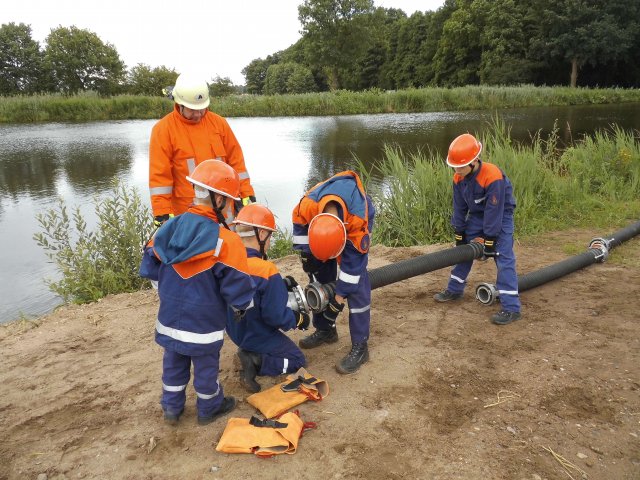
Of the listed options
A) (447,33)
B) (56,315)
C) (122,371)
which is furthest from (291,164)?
(447,33)

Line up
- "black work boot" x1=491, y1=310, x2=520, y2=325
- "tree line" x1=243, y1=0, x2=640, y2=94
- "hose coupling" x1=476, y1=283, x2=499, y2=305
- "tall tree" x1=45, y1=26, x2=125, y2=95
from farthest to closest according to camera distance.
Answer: "tall tree" x1=45, y1=26, x2=125, y2=95
"tree line" x1=243, y1=0, x2=640, y2=94
"hose coupling" x1=476, y1=283, x2=499, y2=305
"black work boot" x1=491, y1=310, x2=520, y2=325

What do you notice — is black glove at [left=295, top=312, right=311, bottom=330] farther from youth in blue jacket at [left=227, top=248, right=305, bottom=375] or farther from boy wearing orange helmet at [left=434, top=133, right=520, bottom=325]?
boy wearing orange helmet at [left=434, top=133, right=520, bottom=325]

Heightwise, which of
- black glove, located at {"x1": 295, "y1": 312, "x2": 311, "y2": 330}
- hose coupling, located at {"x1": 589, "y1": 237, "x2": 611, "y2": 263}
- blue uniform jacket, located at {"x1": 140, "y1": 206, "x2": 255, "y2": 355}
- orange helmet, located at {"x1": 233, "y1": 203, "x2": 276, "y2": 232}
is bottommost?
hose coupling, located at {"x1": 589, "y1": 237, "x2": 611, "y2": 263}

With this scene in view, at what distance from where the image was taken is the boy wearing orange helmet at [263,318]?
9.24ft

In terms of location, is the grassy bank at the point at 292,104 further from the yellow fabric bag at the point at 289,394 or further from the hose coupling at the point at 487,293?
the yellow fabric bag at the point at 289,394

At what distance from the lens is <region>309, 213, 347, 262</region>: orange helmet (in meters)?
2.76

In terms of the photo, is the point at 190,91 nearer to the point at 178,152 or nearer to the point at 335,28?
the point at 178,152

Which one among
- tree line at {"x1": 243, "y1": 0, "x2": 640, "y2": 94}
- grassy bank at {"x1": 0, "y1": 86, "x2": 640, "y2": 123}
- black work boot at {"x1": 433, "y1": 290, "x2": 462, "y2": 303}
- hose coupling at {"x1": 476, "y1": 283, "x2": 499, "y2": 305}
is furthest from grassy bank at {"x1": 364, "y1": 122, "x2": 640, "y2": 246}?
tree line at {"x1": 243, "y1": 0, "x2": 640, "y2": 94}

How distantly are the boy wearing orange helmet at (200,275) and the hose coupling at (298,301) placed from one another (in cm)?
47

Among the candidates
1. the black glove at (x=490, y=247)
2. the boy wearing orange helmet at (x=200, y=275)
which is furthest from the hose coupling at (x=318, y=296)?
the black glove at (x=490, y=247)

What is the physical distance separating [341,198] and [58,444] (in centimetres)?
210

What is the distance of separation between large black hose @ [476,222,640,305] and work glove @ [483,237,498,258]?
322 mm

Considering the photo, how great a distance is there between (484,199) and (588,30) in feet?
138

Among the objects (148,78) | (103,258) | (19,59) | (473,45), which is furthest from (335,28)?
(103,258)
